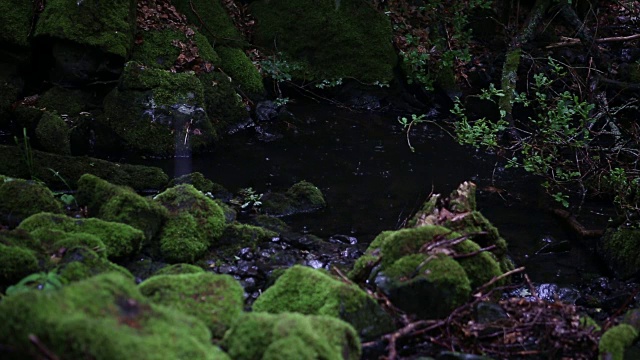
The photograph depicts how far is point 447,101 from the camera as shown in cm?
1177

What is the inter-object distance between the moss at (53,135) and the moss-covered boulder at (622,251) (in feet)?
22.4

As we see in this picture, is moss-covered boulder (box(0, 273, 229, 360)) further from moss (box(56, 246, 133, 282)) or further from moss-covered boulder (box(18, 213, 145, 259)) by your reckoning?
moss-covered boulder (box(18, 213, 145, 259))

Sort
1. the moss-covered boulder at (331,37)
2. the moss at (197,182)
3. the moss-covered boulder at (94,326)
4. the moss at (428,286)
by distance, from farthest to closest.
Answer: the moss-covered boulder at (331,37) < the moss at (197,182) < the moss at (428,286) < the moss-covered boulder at (94,326)

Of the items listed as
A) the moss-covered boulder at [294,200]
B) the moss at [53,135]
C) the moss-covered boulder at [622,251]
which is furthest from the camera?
the moss at [53,135]

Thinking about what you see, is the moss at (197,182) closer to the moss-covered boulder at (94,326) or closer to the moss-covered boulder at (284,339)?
the moss-covered boulder at (284,339)

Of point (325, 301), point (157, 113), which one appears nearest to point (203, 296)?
point (325, 301)

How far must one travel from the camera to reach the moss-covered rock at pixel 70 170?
6.96 metres

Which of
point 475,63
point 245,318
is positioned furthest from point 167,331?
point 475,63

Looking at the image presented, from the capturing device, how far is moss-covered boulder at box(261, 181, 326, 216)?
7.24 metres

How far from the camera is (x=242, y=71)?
432 inches

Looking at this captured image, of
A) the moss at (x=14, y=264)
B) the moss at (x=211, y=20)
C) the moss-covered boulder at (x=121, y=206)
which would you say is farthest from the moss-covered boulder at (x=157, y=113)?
the moss at (x=14, y=264)

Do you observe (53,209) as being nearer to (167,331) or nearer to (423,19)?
(167,331)

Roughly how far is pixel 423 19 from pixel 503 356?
10167 millimetres

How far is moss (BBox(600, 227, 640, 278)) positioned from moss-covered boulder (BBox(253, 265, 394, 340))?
3.69 metres
